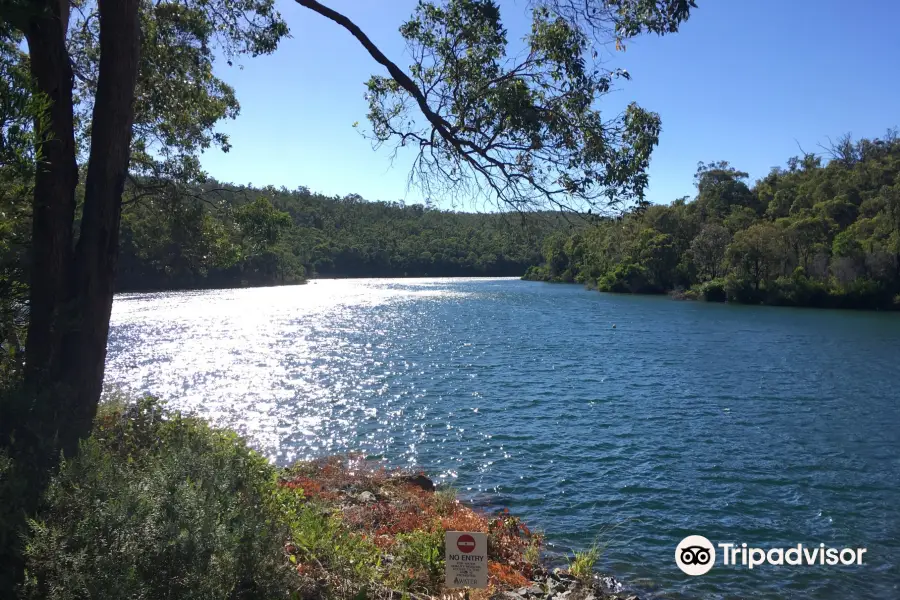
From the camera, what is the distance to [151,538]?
414 centimetres

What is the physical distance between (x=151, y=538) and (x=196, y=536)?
286mm

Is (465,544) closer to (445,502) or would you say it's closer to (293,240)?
(445,502)

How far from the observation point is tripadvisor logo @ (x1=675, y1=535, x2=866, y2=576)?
1004 cm

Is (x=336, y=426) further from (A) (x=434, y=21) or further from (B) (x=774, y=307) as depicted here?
(B) (x=774, y=307)

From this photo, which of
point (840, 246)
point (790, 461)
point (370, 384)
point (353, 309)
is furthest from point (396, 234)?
point (790, 461)

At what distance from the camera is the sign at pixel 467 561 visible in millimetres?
5438

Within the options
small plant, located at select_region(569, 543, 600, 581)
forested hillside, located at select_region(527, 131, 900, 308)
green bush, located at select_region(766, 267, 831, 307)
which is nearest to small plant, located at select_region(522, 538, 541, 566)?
small plant, located at select_region(569, 543, 600, 581)

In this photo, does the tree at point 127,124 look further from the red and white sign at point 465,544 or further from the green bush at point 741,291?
the green bush at point 741,291

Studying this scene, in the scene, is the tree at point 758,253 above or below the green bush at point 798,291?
above

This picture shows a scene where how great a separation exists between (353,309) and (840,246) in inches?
2024

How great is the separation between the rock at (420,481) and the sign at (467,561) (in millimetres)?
7200

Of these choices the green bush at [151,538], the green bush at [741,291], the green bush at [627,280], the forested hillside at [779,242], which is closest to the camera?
the green bush at [151,538]

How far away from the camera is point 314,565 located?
241 inches

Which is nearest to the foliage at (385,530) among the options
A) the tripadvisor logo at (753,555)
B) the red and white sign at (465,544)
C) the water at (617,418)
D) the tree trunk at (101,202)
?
the red and white sign at (465,544)
